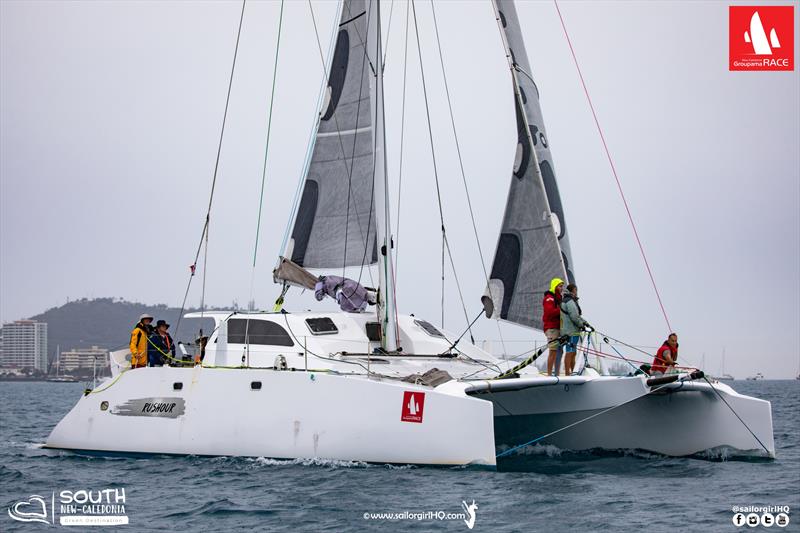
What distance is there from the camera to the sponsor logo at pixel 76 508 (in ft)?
31.6

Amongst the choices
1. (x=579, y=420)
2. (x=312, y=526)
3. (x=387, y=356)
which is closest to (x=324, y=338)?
(x=387, y=356)

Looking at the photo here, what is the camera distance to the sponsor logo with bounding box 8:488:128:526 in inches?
379

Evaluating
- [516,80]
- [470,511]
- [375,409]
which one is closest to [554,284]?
[375,409]

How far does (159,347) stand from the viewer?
48.2 feet

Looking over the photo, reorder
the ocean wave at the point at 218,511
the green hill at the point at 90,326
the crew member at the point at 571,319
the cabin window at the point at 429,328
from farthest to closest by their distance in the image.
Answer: the green hill at the point at 90,326, the cabin window at the point at 429,328, the crew member at the point at 571,319, the ocean wave at the point at 218,511

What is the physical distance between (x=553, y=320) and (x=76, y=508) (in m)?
5.84

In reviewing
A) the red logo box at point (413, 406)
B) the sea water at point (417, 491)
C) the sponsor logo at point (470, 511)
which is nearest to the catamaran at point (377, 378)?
the red logo box at point (413, 406)

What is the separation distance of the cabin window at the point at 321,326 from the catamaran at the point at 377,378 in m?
0.02

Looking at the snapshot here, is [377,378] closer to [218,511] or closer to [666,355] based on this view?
[218,511]

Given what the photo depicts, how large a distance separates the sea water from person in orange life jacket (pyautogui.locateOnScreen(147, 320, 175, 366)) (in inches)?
56.4

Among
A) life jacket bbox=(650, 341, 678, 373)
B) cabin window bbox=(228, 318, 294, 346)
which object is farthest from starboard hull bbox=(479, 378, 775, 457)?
cabin window bbox=(228, 318, 294, 346)

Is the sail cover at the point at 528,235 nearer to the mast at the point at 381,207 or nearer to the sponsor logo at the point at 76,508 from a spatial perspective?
the mast at the point at 381,207

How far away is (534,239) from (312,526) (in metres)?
5.75

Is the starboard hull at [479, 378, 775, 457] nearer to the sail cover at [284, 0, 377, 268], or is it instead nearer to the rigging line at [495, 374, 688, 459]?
the rigging line at [495, 374, 688, 459]
